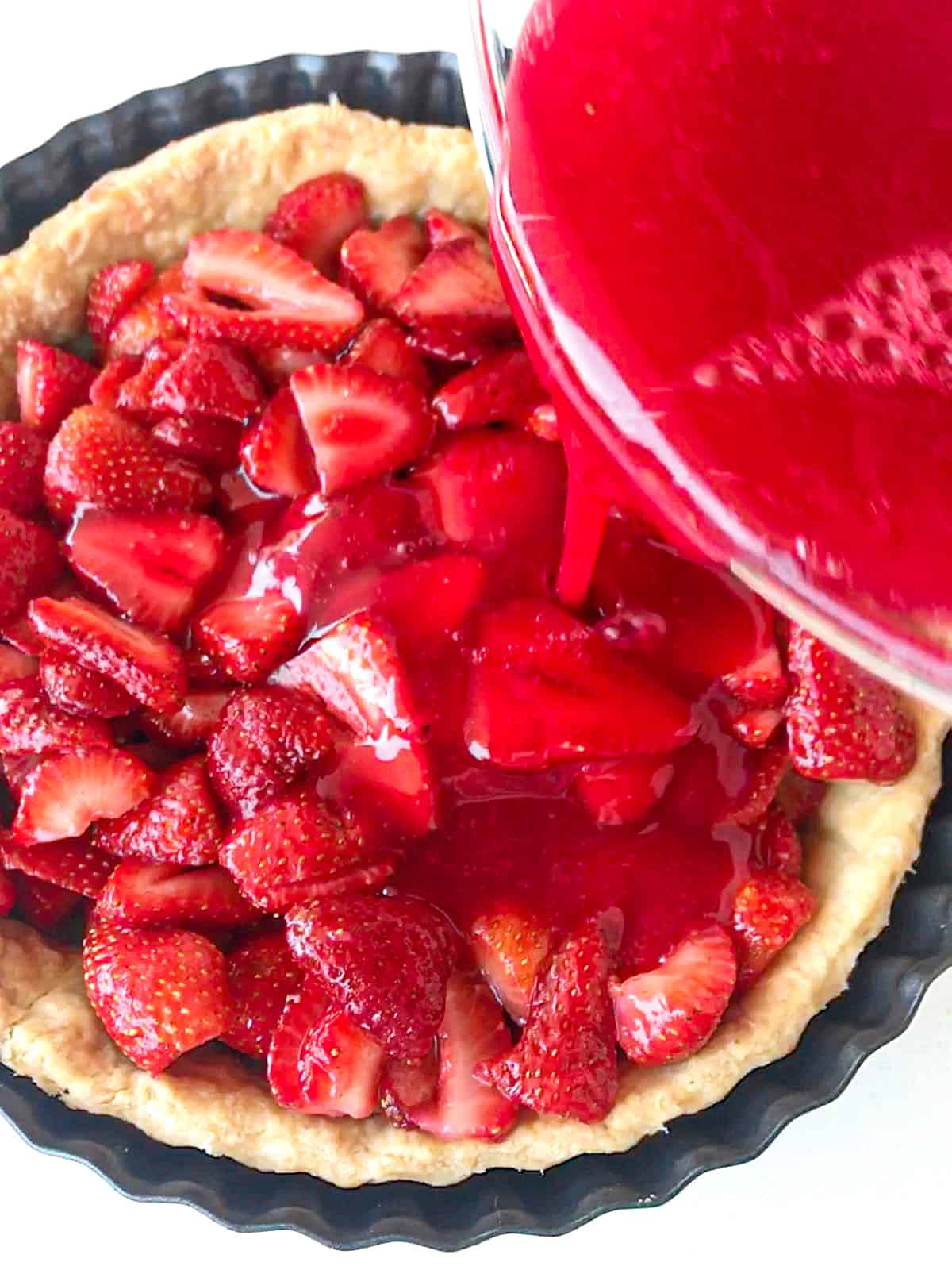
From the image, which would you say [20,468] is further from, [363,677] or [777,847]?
[777,847]

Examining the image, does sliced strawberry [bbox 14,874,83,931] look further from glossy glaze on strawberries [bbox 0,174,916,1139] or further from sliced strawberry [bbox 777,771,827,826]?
sliced strawberry [bbox 777,771,827,826]

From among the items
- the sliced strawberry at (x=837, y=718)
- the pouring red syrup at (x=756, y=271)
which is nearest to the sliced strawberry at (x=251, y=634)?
the pouring red syrup at (x=756, y=271)

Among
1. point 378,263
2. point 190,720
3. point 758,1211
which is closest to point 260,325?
point 378,263

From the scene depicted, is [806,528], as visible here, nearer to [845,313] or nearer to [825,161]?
[845,313]

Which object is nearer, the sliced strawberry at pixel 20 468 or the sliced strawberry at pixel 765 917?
the sliced strawberry at pixel 765 917

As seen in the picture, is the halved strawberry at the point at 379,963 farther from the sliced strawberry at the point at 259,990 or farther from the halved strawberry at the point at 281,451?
the halved strawberry at the point at 281,451

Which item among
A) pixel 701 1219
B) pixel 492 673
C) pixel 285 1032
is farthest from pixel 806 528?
pixel 701 1219
